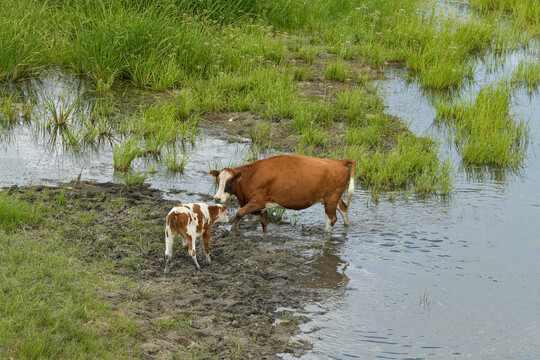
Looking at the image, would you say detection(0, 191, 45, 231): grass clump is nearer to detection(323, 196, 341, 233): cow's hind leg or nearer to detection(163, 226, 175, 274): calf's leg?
detection(163, 226, 175, 274): calf's leg

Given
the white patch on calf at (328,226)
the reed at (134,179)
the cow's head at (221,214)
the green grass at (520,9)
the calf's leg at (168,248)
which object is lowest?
the calf's leg at (168,248)

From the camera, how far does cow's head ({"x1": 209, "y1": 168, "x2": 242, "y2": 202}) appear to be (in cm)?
784

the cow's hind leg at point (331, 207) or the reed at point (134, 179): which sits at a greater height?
the reed at point (134, 179)

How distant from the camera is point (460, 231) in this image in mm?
8500

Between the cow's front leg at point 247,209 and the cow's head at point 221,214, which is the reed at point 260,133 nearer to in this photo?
the cow's front leg at point 247,209

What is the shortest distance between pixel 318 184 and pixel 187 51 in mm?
5637

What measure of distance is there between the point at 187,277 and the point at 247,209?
1.54 m

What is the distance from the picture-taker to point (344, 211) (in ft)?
28.1

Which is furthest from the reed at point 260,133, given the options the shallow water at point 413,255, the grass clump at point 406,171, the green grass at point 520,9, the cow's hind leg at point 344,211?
the green grass at point 520,9

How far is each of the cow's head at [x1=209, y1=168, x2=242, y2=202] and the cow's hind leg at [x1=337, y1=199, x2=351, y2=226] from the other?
1.33m

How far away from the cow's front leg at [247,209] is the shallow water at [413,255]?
1.60ft

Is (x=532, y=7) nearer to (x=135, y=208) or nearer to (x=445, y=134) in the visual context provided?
(x=445, y=134)

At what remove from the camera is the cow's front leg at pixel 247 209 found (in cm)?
794

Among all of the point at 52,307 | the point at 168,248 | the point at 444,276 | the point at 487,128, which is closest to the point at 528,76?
the point at 487,128
